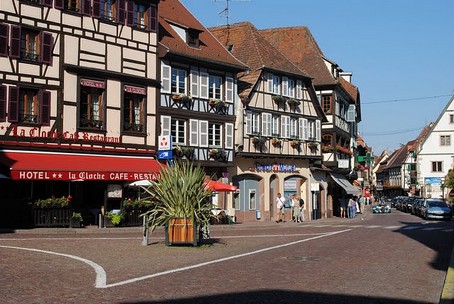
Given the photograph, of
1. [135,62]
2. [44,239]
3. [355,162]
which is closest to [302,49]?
[355,162]

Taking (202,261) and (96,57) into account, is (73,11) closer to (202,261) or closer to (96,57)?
(96,57)

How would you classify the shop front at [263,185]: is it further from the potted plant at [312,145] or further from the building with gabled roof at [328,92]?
the building with gabled roof at [328,92]

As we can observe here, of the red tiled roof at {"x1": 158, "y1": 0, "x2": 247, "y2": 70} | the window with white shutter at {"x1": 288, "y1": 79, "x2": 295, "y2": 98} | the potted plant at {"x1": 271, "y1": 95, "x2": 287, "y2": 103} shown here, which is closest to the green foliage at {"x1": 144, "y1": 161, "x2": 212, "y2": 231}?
the red tiled roof at {"x1": 158, "y1": 0, "x2": 247, "y2": 70}

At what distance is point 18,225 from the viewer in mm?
26391

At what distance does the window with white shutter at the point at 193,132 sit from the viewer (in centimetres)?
3681

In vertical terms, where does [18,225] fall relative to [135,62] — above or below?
below

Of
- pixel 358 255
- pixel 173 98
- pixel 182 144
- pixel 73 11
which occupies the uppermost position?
pixel 73 11

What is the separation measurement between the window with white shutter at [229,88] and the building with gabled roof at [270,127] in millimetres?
1184

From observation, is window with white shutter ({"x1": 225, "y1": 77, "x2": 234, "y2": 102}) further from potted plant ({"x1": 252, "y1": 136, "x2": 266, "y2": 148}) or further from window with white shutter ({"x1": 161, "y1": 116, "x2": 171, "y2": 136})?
window with white shutter ({"x1": 161, "y1": 116, "x2": 171, "y2": 136})

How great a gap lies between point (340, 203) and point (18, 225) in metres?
35.7

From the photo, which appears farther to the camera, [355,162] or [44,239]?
[355,162]

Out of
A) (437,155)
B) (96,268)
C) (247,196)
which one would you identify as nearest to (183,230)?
(96,268)

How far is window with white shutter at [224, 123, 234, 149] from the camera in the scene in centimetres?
3919

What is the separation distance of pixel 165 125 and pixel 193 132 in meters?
2.42
